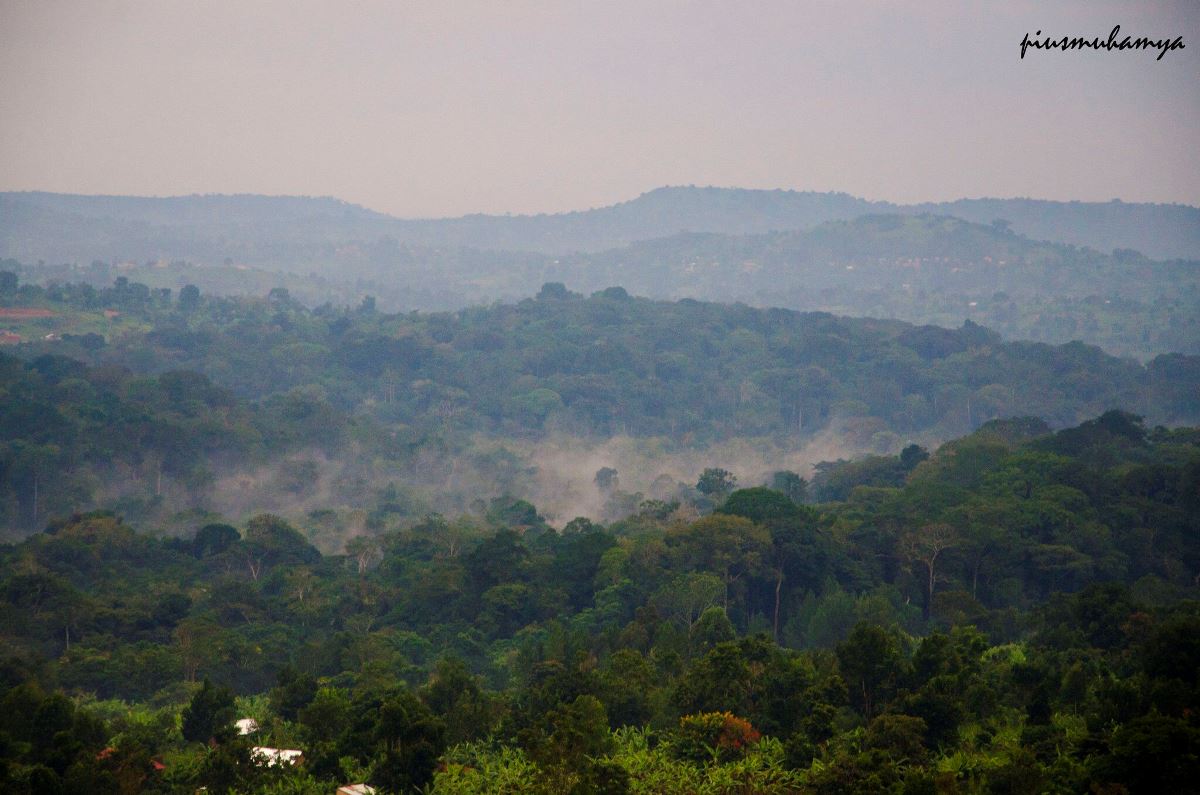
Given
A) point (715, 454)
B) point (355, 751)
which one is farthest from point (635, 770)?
point (715, 454)

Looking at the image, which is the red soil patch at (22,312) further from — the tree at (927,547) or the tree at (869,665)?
the tree at (869,665)

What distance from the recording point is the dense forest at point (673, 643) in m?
17.5

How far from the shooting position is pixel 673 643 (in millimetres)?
27625

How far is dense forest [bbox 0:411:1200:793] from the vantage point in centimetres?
1745

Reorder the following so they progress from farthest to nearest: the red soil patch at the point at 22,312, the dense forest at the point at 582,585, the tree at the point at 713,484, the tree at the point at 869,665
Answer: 1. the red soil patch at the point at 22,312
2. the tree at the point at 713,484
3. the tree at the point at 869,665
4. the dense forest at the point at 582,585

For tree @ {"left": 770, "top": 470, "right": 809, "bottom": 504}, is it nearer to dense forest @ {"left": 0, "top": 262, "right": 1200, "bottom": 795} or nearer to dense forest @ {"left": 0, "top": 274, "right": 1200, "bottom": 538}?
dense forest @ {"left": 0, "top": 262, "right": 1200, "bottom": 795}

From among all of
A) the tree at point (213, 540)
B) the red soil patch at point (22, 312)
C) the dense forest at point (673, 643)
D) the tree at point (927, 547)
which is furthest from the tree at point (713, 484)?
the red soil patch at point (22, 312)

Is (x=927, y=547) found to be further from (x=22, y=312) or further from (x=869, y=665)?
(x=22, y=312)

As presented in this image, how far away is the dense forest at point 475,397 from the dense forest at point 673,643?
53.8 feet

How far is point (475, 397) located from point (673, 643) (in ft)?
241

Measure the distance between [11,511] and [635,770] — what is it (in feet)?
164

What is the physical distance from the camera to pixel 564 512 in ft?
230

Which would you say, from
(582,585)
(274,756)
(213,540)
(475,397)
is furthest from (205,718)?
(475,397)

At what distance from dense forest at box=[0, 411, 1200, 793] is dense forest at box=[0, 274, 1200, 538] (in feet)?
53.8
